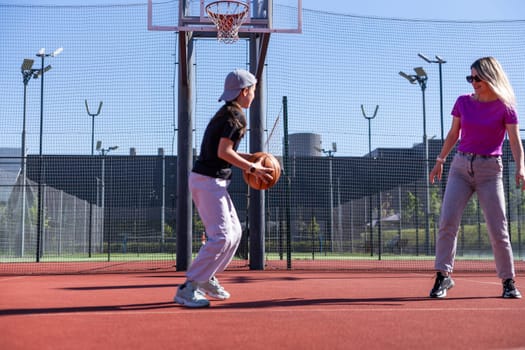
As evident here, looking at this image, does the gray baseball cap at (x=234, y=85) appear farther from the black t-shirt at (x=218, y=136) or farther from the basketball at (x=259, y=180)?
the basketball at (x=259, y=180)

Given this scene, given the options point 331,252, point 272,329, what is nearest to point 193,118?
point 272,329

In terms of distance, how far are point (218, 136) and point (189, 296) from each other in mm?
1327

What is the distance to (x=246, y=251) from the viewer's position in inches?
565

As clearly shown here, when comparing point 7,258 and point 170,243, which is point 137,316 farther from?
point 170,243

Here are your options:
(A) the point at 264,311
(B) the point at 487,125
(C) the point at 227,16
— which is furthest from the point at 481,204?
(C) the point at 227,16

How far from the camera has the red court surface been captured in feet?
10.9

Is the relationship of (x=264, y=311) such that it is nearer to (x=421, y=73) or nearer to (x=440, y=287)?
(x=440, y=287)

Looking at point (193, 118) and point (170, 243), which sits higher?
point (193, 118)

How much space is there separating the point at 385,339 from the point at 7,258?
1878 cm

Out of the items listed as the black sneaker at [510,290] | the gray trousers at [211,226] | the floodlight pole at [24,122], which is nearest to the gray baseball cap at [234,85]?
the gray trousers at [211,226]

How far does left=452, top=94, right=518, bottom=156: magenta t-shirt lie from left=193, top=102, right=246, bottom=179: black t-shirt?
222 cm

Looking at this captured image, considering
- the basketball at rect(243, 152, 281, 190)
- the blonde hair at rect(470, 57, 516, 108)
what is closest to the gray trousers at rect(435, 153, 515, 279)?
the blonde hair at rect(470, 57, 516, 108)

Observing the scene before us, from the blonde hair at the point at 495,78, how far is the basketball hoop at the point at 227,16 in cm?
551

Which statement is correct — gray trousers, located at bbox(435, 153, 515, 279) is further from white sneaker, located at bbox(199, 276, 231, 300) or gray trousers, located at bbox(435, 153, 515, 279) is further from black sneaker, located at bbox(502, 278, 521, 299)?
white sneaker, located at bbox(199, 276, 231, 300)
